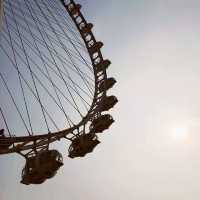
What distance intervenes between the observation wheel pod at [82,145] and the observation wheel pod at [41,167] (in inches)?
207

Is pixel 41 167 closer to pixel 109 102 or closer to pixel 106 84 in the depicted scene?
pixel 109 102

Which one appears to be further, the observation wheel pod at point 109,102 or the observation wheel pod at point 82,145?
the observation wheel pod at point 109,102

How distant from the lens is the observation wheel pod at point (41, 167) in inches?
715

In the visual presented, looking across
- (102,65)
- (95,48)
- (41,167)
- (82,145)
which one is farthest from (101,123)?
(41,167)

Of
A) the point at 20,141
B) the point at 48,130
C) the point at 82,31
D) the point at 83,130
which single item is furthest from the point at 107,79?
the point at 20,141

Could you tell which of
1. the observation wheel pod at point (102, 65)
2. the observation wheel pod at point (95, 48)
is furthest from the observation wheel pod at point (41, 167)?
the observation wheel pod at point (95, 48)

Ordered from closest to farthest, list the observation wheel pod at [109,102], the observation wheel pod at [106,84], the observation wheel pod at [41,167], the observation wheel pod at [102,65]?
the observation wheel pod at [41,167] < the observation wheel pod at [106,84] < the observation wheel pod at [109,102] < the observation wheel pod at [102,65]

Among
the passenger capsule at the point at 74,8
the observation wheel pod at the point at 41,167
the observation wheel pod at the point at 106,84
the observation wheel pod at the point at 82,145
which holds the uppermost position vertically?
the passenger capsule at the point at 74,8

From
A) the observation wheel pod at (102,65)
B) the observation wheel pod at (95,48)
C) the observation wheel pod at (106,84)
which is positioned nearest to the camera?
the observation wheel pod at (106,84)

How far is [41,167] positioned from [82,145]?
597cm

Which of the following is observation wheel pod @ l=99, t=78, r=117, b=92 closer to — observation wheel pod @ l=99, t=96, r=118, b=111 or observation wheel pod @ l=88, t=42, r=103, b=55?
observation wheel pod @ l=99, t=96, r=118, b=111

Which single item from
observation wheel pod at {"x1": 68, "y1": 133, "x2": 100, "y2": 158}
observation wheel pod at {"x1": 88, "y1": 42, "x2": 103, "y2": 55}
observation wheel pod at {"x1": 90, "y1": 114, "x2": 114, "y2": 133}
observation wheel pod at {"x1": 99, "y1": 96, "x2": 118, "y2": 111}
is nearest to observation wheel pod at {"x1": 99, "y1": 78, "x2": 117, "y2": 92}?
observation wheel pod at {"x1": 99, "y1": 96, "x2": 118, "y2": 111}

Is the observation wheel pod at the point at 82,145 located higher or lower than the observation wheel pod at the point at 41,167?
higher

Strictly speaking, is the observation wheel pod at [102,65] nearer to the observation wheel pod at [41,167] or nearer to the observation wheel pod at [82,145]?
the observation wheel pod at [82,145]
